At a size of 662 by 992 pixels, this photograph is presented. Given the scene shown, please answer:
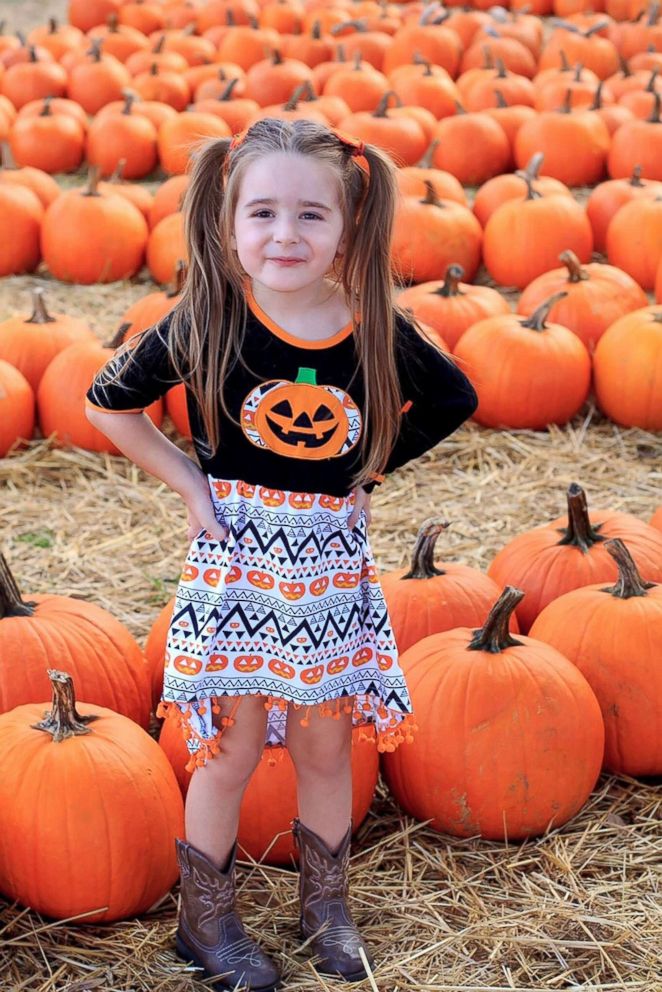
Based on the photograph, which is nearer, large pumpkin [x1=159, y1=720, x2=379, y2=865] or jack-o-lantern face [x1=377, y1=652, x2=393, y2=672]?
jack-o-lantern face [x1=377, y1=652, x2=393, y2=672]

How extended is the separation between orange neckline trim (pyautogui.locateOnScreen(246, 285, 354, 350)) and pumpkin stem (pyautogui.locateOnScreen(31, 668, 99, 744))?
831 mm

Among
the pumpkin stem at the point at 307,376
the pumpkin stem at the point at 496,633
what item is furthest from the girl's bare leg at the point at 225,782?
the pumpkin stem at the point at 496,633

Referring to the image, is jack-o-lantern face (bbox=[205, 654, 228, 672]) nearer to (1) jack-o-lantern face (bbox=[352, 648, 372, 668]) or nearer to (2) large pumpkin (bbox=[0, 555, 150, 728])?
(1) jack-o-lantern face (bbox=[352, 648, 372, 668])

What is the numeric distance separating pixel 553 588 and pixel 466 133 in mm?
5240

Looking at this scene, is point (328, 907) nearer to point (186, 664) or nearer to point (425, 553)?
point (186, 664)

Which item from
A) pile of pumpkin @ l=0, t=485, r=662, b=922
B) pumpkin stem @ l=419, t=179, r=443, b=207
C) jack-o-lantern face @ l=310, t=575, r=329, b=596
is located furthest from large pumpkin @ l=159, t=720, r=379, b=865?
pumpkin stem @ l=419, t=179, r=443, b=207

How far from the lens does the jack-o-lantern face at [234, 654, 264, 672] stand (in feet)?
7.69

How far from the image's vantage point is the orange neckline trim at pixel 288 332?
7.42ft

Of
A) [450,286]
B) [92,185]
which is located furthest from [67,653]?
[92,185]

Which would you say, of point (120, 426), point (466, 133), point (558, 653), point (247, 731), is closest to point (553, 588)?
point (558, 653)

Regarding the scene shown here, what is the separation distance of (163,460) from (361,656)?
506 millimetres

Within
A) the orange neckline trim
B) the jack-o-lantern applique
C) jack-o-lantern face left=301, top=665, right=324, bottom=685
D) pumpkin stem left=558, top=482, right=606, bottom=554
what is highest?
the orange neckline trim

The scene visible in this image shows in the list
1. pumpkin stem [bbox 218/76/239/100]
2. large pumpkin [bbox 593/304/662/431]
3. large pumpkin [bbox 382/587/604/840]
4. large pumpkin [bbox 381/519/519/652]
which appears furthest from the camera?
pumpkin stem [bbox 218/76/239/100]

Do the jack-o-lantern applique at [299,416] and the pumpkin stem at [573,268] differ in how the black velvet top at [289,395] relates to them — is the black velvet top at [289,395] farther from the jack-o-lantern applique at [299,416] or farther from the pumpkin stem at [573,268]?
the pumpkin stem at [573,268]
